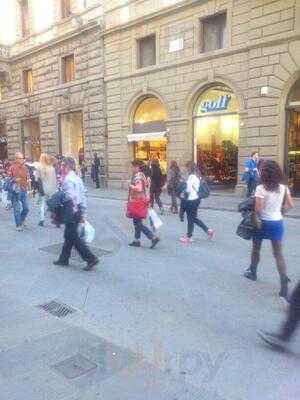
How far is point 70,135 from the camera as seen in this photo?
24.7 metres

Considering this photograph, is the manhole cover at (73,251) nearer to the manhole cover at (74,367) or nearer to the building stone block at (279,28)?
the manhole cover at (74,367)

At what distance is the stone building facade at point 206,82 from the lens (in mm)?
14797

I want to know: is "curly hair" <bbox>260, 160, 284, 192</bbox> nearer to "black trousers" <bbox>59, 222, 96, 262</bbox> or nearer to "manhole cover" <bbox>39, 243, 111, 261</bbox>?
"black trousers" <bbox>59, 222, 96, 262</bbox>

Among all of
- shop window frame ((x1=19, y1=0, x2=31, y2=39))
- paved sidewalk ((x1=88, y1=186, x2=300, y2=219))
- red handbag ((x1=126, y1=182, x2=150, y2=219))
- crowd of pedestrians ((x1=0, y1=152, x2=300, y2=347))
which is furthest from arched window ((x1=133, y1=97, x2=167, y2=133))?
shop window frame ((x1=19, y1=0, x2=31, y2=39))

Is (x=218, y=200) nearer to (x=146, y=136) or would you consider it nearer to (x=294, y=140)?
(x=294, y=140)

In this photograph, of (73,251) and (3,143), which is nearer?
(73,251)

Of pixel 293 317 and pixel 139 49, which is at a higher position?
pixel 139 49

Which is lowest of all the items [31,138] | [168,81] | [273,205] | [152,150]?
[273,205]

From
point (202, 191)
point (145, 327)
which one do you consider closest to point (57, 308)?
point (145, 327)

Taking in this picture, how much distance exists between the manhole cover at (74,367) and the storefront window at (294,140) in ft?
42.4

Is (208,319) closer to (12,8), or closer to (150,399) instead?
(150,399)

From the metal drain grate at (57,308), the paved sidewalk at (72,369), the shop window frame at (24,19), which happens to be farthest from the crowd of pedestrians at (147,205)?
the shop window frame at (24,19)

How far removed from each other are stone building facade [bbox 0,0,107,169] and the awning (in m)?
1.91

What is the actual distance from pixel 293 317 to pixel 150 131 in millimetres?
16411
